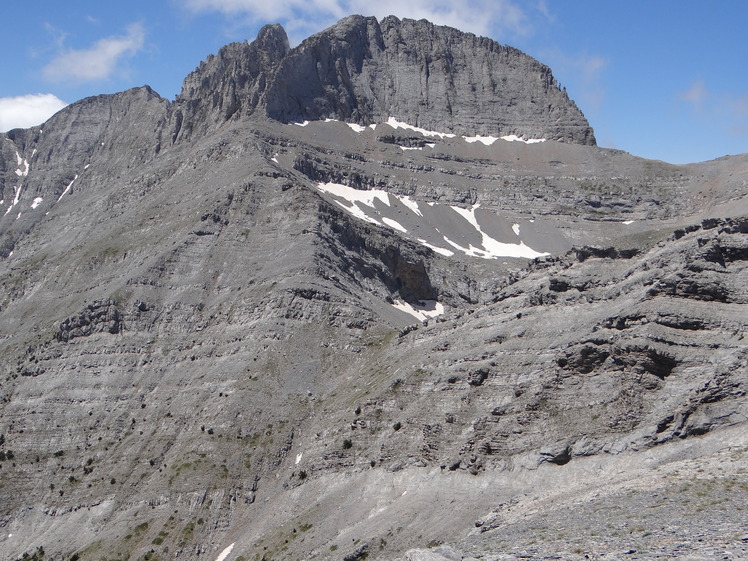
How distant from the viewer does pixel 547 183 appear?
7057 inches

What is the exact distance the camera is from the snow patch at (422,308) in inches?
4739

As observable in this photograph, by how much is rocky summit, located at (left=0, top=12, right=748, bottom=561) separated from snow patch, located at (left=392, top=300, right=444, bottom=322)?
560 mm

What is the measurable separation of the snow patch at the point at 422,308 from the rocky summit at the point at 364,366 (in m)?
0.56

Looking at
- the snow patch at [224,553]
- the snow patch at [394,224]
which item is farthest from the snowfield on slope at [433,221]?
the snow patch at [224,553]

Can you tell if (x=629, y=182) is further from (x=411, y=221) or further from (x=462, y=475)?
(x=462, y=475)

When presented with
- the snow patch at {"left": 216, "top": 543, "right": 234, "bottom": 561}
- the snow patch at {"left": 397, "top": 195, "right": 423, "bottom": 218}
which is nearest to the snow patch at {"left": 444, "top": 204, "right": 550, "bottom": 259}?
the snow patch at {"left": 397, "top": 195, "right": 423, "bottom": 218}

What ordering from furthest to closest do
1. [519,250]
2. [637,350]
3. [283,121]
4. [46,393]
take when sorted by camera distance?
[283,121] → [519,250] → [46,393] → [637,350]

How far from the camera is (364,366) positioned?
90.1 meters

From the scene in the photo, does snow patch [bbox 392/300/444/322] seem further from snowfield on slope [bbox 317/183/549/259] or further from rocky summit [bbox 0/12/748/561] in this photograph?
Result: snowfield on slope [bbox 317/183/549/259]

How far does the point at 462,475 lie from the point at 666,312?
17.4 m

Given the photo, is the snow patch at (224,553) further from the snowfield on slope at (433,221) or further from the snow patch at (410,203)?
the snow patch at (410,203)

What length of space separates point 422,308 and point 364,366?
1415 inches

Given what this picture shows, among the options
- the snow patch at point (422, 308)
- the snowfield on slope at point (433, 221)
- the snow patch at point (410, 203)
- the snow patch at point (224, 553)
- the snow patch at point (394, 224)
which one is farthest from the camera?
the snow patch at point (410, 203)

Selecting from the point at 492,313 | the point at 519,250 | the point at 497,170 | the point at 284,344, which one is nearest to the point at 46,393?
the point at 284,344
